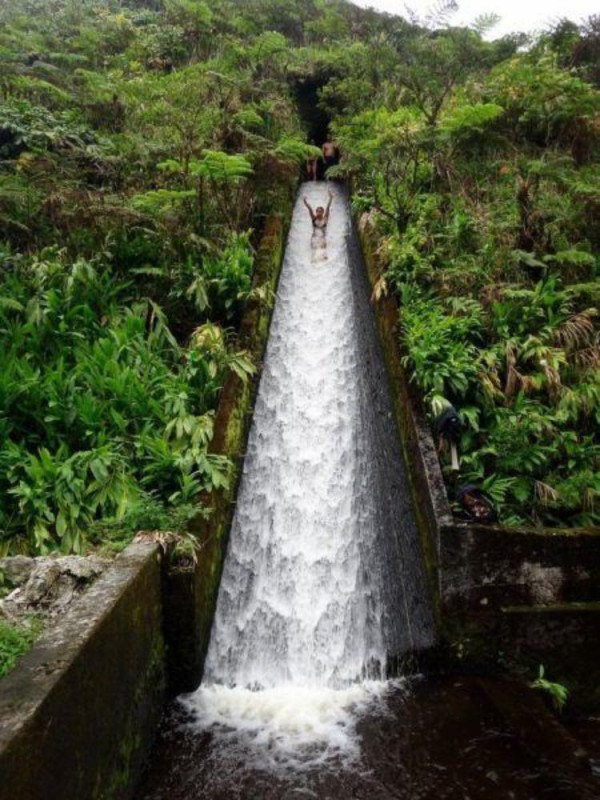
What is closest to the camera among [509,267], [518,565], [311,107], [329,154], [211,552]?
A: [518,565]

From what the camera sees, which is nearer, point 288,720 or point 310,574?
point 288,720

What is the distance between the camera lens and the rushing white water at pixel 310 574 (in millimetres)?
5195

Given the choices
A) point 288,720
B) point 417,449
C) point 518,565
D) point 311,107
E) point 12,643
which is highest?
point 311,107

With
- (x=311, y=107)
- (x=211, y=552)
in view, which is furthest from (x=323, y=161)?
(x=211, y=552)

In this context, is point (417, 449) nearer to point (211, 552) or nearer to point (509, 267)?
point (211, 552)

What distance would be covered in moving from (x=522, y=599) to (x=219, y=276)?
5964 millimetres

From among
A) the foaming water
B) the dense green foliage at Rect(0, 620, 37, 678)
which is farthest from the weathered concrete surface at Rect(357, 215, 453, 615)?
the dense green foliage at Rect(0, 620, 37, 678)

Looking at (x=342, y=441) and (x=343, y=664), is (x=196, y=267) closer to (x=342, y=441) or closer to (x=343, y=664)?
(x=342, y=441)

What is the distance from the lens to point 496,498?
593 centimetres

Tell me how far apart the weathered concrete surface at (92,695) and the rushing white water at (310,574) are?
91 cm

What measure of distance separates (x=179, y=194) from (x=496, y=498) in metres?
6.16

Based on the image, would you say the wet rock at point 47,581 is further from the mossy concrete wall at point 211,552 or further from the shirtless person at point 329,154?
the shirtless person at point 329,154

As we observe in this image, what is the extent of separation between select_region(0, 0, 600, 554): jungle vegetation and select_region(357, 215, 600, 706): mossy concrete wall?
56 cm

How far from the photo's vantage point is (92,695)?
3598 mm
